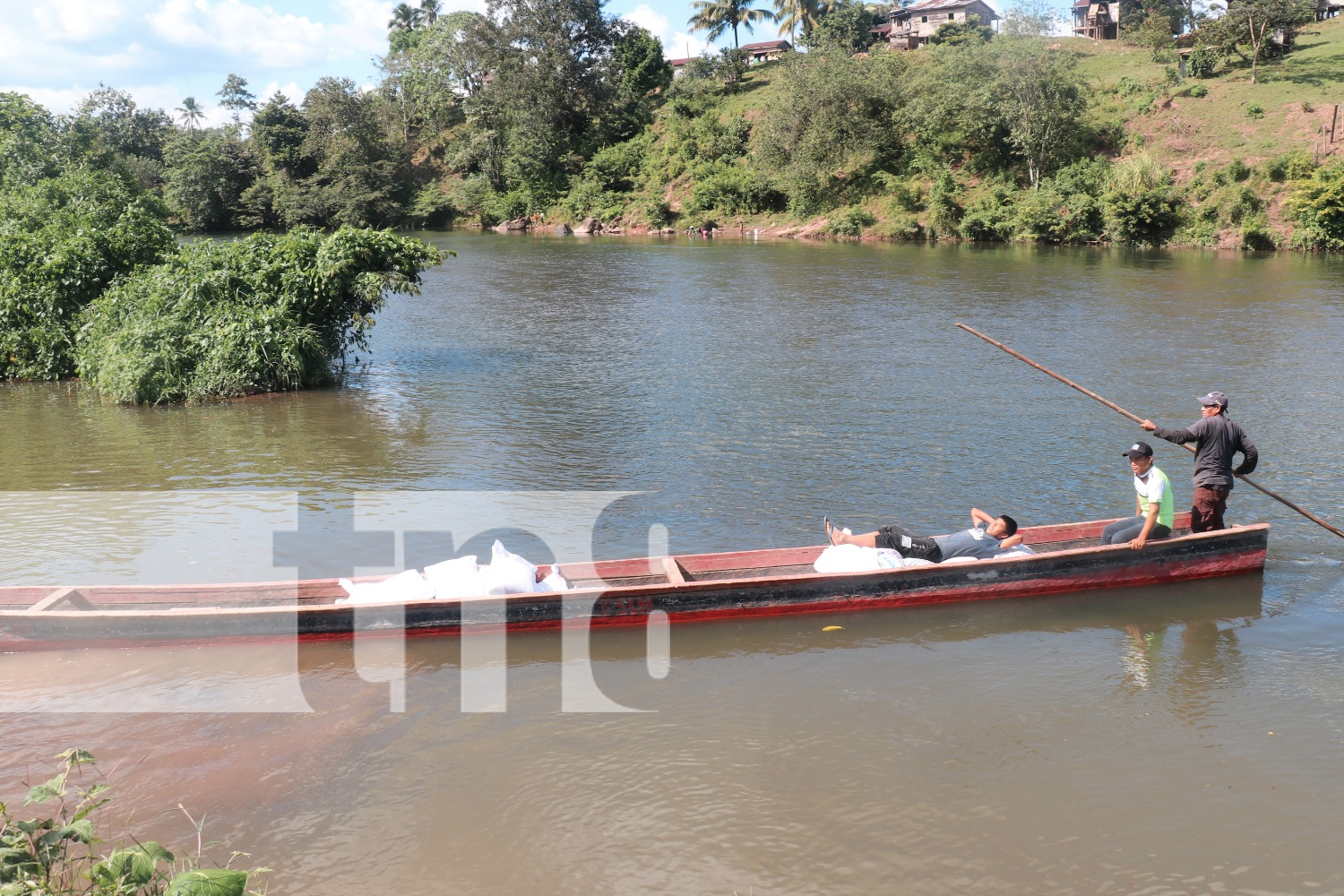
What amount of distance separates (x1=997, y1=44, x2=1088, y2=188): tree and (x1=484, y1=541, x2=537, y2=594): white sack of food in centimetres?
4214

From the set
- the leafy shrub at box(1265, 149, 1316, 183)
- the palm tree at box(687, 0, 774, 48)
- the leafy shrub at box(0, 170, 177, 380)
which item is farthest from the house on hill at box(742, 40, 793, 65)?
the leafy shrub at box(0, 170, 177, 380)

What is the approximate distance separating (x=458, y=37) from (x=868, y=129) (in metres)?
29.2

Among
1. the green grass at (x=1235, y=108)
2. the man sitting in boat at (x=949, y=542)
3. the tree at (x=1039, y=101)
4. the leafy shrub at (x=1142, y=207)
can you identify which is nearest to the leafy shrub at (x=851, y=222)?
the tree at (x=1039, y=101)

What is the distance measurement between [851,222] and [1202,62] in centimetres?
1814

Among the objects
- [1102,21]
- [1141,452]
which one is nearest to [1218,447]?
[1141,452]

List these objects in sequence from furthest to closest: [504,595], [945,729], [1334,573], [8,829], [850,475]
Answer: [850,475]
[1334,573]
[504,595]
[945,729]
[8,829]

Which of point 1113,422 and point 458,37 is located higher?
point 458,37

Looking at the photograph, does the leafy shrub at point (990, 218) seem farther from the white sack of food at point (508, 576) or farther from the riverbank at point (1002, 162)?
the white sack of food at point (508, 576)

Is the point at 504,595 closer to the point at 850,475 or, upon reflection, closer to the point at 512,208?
the point at 850,475

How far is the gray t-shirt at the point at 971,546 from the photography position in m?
10.2

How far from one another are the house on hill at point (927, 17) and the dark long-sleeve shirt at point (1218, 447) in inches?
2591

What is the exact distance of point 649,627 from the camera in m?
9.52

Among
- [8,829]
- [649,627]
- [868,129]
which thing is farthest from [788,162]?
[8,829]

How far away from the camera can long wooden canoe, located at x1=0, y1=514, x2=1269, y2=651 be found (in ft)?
29.3
